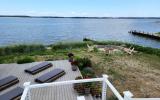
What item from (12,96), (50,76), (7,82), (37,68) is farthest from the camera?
(37,68)

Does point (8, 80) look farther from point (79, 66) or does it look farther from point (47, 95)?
point (79, 66)

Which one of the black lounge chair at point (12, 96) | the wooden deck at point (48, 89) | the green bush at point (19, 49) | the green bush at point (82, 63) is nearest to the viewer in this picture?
the black lounge chair at point (12, 96)

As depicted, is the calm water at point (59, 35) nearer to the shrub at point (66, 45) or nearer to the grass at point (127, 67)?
the shrub at point (66, 45)

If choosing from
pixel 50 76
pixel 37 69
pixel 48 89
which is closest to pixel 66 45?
pixel 37 69

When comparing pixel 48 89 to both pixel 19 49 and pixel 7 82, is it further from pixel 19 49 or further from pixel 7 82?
pixel 19 49

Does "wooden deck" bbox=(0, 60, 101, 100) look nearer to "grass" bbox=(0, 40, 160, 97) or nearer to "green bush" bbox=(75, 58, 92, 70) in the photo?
"green bush" bbox=(75, 58, 92, 70)

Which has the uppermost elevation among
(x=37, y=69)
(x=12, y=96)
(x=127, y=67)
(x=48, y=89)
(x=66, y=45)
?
(x=12, y=96)

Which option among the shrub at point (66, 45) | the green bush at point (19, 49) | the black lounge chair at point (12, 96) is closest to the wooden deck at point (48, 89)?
the black lounge chair at point (12, 96)

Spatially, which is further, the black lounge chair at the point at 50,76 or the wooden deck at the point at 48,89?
the black lounge chair at the point at 50,76

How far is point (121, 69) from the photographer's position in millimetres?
14812

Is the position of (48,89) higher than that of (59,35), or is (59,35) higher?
(48,89)

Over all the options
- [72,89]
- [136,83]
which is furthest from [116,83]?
[72,89]

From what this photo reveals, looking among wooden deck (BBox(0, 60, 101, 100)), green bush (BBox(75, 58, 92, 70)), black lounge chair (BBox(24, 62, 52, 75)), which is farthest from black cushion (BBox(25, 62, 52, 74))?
green bush (BBox(75, 58, 92, 70))

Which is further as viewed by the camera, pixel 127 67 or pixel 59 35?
pixel 59 35
